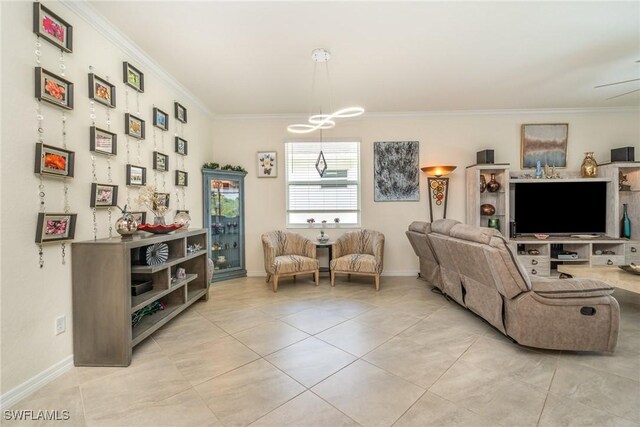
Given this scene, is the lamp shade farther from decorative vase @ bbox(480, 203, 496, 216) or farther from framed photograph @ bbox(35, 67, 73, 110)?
framed photograph @ bbox(35, 67, 73, 110)

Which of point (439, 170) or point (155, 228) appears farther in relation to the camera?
point (439, 170)

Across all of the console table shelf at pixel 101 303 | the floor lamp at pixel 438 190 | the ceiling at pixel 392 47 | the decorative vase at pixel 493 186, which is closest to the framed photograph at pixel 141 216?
the console table shelf at pixel 101 303

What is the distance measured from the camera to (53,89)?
197 centimetres

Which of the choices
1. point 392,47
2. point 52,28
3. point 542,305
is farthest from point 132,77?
point 542,305

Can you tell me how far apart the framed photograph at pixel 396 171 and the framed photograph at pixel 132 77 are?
3.48m

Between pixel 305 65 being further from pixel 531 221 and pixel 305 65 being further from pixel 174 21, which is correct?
pixel 531 221

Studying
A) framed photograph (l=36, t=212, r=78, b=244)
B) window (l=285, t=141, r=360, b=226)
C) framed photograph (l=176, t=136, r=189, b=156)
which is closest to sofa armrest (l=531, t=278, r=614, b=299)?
window (l=285, t=141, r=360, b=226)

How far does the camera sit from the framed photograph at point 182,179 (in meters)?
3.72

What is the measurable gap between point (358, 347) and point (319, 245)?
2134 millimetres

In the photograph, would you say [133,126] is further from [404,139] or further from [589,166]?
[589,166]

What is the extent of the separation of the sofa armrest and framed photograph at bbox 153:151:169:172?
3.95m

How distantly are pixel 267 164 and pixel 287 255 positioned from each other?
167 cm

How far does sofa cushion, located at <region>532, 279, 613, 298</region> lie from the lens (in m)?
2.19

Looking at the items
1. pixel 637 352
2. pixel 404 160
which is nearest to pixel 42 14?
pixel 404 160
